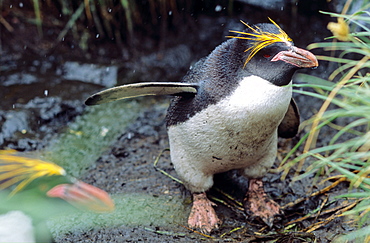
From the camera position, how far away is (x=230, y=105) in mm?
2137

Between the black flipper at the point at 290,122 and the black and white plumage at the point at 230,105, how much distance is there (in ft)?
0.05

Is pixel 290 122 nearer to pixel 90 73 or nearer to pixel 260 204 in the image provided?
pixel 260 204

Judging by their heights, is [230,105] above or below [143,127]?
above

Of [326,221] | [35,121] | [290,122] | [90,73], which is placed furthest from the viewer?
[90,73]

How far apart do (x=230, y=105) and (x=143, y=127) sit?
1.65 meters

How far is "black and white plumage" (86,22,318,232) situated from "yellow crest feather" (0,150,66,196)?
1.39ft

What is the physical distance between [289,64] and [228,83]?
288 millimetres

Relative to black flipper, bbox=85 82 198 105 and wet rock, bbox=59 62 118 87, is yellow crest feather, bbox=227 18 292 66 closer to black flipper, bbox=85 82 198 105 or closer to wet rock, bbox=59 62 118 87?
black flipper, bbox=85 82 198 105

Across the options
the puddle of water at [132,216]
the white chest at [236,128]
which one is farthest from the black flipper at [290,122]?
the puddle of water at [132,216]

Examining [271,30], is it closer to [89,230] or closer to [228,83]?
[228,83]

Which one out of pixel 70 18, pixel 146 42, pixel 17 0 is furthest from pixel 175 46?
pixel 17 0

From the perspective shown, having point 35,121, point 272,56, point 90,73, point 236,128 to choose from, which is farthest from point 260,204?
point 90,73

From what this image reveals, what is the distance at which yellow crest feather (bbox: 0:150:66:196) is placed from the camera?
1776 millimetres

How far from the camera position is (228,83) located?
2180mm
